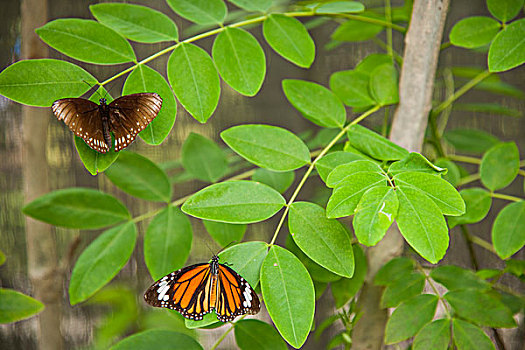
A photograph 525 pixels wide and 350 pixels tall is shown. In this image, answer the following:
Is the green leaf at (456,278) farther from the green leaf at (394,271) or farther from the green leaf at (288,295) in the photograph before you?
the green leaf at (288,295)

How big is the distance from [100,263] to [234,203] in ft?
0.69

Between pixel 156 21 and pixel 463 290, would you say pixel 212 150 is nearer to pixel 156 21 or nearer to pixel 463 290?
pixel 156 21

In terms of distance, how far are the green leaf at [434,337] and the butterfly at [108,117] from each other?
385 millimetres

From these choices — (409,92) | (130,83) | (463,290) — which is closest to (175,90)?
(130,83)

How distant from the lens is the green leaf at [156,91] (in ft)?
1.43

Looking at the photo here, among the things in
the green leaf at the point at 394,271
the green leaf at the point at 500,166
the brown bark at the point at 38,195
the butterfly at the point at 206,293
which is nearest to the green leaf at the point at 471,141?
the green leaf at the point at 500,166

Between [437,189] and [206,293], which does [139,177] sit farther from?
[437,189]

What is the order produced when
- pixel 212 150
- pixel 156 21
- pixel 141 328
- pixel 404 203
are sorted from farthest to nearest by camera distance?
pixel 141 328, pixel 212 150, pixel 156 21, pixel 404 203

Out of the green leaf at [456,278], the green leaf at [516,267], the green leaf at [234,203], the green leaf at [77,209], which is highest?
the green leaf at [234,203]

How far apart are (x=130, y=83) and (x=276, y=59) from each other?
32.8 inches

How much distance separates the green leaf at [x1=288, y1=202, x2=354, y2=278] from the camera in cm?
42

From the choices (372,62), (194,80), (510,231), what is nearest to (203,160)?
(194,80)

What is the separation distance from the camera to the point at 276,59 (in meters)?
1.26

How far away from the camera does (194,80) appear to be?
1.57ft
